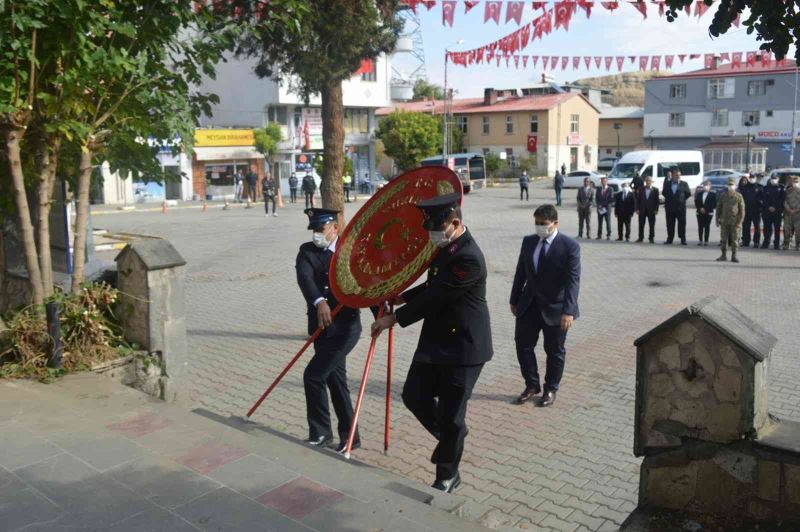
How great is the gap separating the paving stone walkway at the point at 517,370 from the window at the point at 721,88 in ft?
157

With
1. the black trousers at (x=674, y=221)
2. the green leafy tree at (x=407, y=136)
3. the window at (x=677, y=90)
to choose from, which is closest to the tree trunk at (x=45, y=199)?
the black trousers at (x=674, y=221)

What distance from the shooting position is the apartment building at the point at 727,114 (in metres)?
58.7

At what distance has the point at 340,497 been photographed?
4355 millimetres

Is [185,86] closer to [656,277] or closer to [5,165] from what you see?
[5,165]

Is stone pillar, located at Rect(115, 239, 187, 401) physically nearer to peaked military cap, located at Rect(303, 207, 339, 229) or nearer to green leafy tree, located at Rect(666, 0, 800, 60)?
peaked military cap, located at Rect(303, 207, 339, 229)

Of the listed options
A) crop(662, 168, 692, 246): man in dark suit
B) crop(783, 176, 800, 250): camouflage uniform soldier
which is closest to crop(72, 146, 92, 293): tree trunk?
crop(662, 168, 692, 246): man in dark suit

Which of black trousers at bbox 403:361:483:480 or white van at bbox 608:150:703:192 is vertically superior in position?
white van at bbox 608:150:703:192

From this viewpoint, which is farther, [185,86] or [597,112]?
[597,112]

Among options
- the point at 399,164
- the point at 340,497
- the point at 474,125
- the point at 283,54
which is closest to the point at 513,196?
the point at 399,164

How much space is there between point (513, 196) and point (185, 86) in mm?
35086

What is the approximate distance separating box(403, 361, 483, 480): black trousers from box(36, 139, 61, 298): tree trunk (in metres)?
3.77

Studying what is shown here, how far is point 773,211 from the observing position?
59.2ft

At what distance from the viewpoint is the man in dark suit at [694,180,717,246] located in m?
18.8

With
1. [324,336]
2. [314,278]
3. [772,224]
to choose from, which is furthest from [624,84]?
[324,336]
